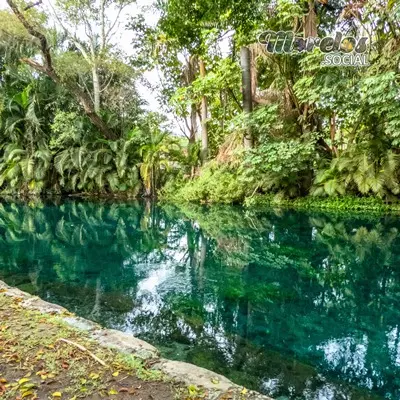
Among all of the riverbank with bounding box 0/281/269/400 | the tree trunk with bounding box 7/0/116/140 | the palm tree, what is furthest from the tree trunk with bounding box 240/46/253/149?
the riverbank with bounding box 0/281/269/400

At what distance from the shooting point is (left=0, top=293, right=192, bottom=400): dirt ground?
176cm

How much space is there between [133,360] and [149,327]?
4.21 feet

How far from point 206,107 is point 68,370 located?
1258cm

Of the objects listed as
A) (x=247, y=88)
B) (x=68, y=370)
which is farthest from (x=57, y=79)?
(x=68, y=370)

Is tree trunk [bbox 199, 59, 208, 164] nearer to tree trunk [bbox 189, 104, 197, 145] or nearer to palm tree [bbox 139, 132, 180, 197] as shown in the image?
palm tree [bbox 139, 132, 180, 197]

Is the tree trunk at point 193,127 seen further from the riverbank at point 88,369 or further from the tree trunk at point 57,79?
the riverbank at point 88,369

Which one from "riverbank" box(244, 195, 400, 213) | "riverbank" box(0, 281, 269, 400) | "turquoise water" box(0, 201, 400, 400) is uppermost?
"riverbank" box(244, 195, 400, 213)

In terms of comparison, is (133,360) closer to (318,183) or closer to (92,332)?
(92,332)

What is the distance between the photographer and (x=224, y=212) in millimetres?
10375

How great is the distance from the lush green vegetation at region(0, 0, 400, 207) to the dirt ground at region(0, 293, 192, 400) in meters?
5.55

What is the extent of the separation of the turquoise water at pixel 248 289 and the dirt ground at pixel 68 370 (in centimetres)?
80

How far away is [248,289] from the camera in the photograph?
14.1 feet

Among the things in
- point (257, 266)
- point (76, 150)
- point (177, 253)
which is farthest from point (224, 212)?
point (76, 150)

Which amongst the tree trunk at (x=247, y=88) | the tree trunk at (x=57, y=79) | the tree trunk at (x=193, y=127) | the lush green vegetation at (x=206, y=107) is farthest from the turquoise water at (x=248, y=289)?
the tree trunk at (x=193, y=127)
